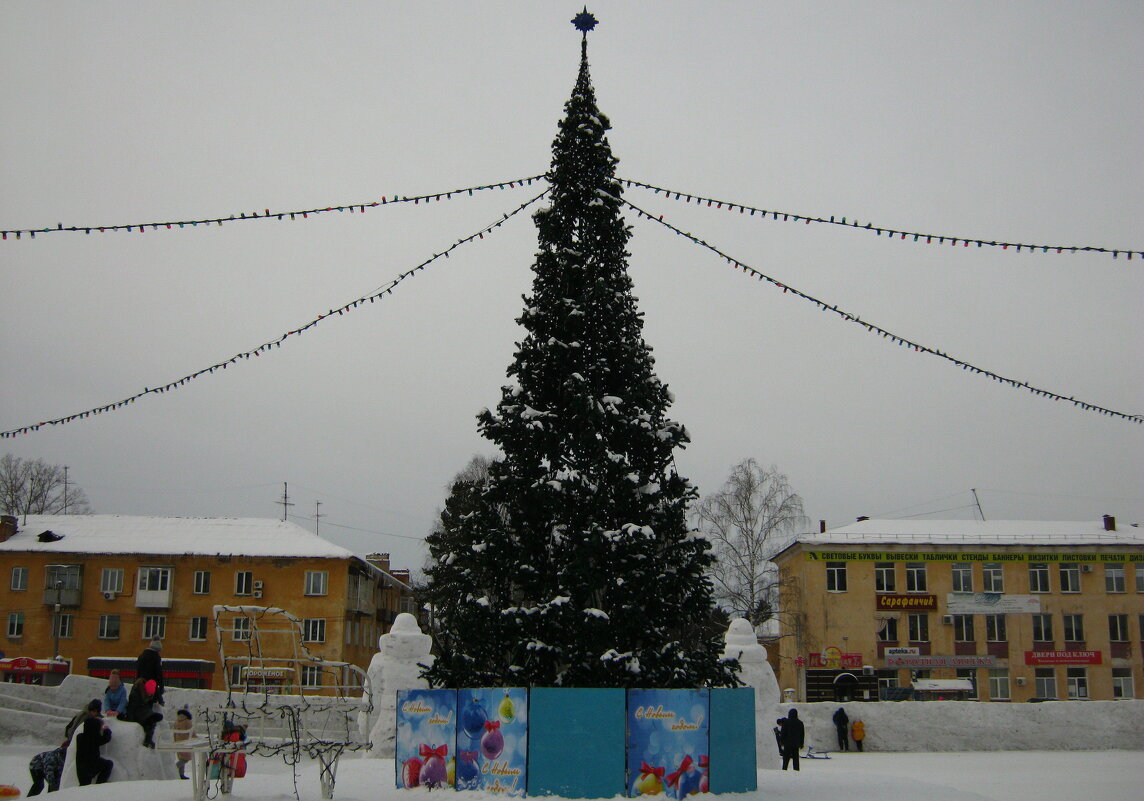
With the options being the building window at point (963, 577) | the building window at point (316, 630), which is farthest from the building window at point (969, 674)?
the building window at point (316, 630)

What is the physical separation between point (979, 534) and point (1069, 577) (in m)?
4.49

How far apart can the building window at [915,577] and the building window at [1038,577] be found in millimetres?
5086

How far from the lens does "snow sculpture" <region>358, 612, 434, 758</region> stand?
64.3 ft

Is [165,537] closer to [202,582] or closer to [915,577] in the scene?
[202,582]

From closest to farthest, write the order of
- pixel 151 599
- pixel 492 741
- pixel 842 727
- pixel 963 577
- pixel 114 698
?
pixel 492 741
pixel 114 698
pixel 842 727
pixel 151 599
pixel 963 577

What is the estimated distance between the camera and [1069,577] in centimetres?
5034

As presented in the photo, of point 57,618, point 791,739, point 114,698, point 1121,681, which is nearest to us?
point 114,698

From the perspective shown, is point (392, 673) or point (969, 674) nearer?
point (392, 673)

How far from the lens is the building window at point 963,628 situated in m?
49.8

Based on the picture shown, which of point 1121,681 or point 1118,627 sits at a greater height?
point 1118,627

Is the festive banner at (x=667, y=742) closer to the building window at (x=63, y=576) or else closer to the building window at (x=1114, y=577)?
the building window at (x=63, y=576)

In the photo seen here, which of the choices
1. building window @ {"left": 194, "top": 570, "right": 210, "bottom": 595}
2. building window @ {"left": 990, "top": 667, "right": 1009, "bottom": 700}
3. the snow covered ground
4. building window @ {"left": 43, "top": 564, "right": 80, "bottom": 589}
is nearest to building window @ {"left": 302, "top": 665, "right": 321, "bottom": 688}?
building window @ {"left": 194, "top": 570, "right": 210, "bottom": 595}

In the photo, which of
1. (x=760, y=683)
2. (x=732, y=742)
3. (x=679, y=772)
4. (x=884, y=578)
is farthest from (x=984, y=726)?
(x=884, y=578)

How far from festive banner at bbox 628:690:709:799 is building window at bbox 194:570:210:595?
40.9 meters
